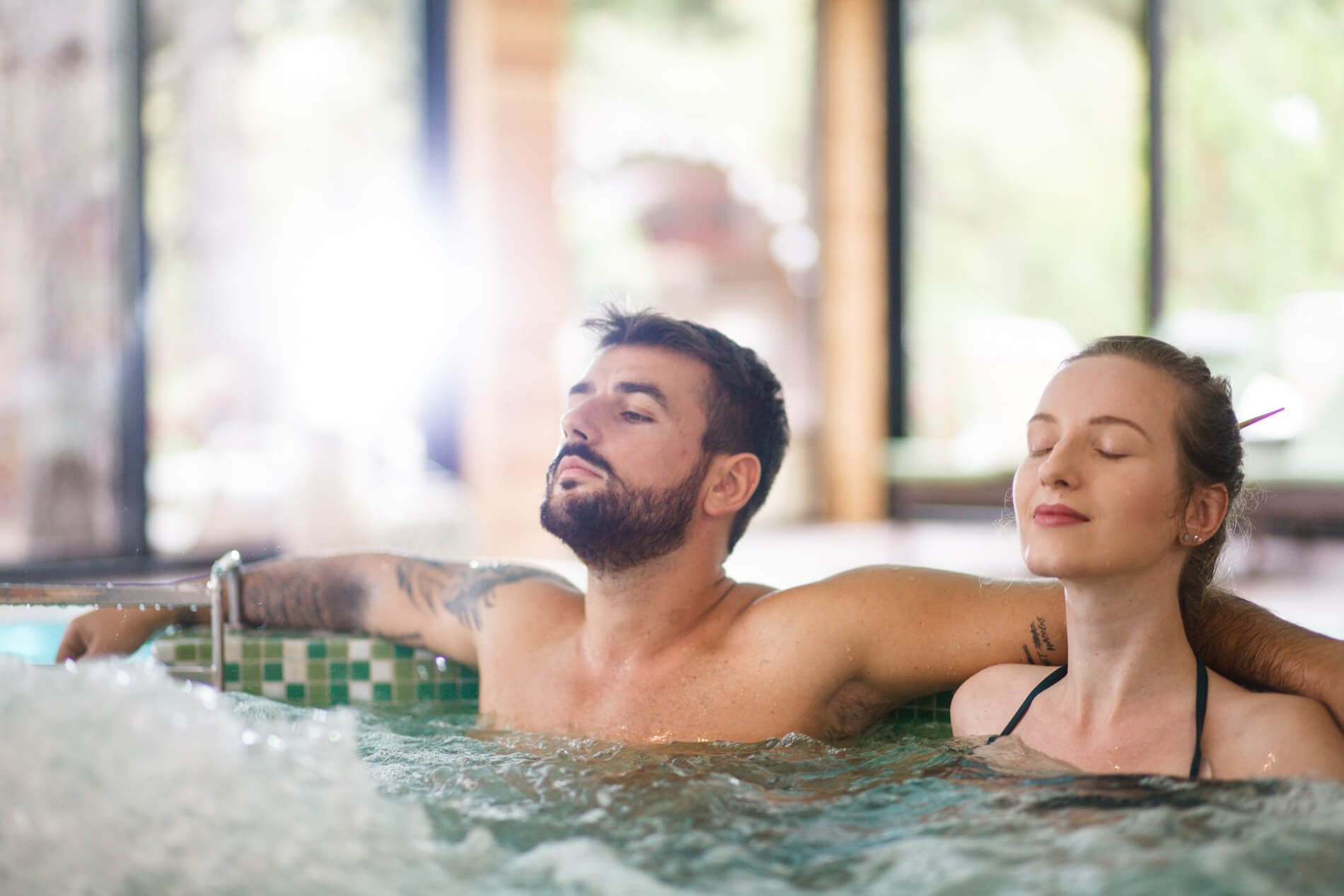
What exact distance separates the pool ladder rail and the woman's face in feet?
4.79

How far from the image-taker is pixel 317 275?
5.19m

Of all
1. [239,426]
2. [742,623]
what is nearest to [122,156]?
[239,426]

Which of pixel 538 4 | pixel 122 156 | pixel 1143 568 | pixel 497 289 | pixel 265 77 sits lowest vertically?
pixel 1143 568

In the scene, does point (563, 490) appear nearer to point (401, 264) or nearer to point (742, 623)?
point (742, 623)

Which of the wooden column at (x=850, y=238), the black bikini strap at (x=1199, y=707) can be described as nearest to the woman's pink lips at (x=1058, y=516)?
the black bikini strap at (x=1199, y=707)

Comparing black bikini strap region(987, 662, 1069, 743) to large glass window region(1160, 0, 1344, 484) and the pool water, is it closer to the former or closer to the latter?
the pool water

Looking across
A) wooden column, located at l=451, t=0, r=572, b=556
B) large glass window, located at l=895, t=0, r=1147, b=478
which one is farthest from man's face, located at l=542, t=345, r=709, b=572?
large glass window, located at l=895, t=0, r=1147, b=478

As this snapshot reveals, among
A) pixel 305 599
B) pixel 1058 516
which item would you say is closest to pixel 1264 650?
pixel 1058 516

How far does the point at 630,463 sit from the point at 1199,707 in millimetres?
850

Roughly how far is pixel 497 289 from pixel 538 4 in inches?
50.6

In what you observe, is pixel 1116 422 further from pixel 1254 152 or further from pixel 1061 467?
pixel 1254 152

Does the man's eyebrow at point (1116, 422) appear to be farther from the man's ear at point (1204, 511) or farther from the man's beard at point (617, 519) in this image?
the man's beard at point (617, 519)

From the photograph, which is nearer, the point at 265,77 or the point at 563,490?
the point at 563,490

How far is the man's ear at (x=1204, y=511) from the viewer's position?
1379 millimetres
